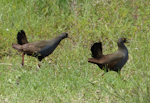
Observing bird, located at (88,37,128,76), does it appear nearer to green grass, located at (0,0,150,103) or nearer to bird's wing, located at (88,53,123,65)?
bird's wing, located at (88,53,123,65)

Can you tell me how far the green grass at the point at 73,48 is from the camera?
4.50 m

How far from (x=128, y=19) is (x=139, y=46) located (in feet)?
4.96

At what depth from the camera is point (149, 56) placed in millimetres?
5484

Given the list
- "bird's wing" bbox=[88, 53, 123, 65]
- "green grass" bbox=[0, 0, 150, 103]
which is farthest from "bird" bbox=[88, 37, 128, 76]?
"green grass" bbox=[0, 0, 150, 103]

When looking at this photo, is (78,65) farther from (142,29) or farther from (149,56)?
(142,29)

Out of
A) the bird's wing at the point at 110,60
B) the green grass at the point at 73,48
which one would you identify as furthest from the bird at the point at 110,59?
the green grass at the point at 73,48

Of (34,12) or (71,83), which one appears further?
(34,12)

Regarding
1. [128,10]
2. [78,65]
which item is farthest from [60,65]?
[128,10]

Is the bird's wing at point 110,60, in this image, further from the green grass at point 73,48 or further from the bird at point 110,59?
the green grass at point 73,48

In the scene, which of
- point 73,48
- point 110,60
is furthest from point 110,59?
point 73,48

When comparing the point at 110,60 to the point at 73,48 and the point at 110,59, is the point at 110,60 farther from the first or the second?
the point at 73,48

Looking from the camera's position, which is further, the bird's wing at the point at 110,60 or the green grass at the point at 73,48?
the bird's wing at the point at 110,60

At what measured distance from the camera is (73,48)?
6.40m

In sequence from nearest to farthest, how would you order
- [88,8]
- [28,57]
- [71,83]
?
[71,83] < [28,57] < [88,8]
